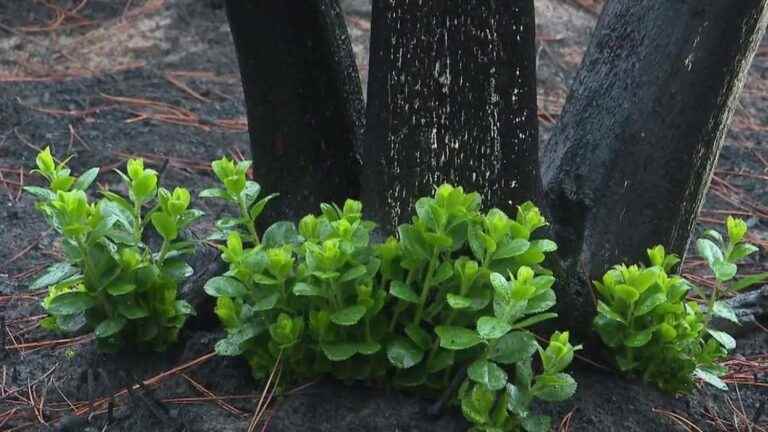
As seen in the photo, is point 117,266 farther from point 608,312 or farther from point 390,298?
point 608,312

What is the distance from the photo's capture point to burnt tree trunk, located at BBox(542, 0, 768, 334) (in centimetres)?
260

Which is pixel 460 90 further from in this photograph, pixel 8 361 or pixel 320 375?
pixel 8 361

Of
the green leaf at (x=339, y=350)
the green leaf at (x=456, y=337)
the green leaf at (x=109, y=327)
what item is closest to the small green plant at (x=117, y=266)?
the green leaf at (x=109, y=327)

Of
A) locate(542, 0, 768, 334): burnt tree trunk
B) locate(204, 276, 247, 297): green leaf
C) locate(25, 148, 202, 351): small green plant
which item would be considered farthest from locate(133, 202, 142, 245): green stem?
locate(542, 0, 768, 334): burnt tree trunk

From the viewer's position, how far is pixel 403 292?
7.11ft

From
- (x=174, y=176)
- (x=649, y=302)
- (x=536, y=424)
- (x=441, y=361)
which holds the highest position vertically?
(x=649, y=302)

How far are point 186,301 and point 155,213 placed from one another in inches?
14.0

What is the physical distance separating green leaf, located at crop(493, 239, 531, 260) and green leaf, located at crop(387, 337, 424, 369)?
253mm

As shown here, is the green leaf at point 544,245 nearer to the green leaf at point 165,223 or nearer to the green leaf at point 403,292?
the green leaf at point 403,292

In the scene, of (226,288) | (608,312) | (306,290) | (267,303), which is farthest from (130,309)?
(608,312)

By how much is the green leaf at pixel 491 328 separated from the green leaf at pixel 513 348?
0.41 feet

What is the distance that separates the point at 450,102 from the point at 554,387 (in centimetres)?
63

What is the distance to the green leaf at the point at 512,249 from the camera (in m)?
2.13

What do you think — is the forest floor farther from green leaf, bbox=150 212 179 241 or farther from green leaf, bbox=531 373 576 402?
green leaf, bbox=150 212 179 241
